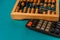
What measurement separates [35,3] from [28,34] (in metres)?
0.21

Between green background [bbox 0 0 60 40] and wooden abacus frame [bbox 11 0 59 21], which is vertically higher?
wooden abacus frame [bbox 11 0 59 21]

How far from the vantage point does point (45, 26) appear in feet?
2.10

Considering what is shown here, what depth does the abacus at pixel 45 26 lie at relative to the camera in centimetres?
61

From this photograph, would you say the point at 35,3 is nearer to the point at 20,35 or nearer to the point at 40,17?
the point at 40,17

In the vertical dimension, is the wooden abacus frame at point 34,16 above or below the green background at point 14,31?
above

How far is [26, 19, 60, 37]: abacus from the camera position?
61cm

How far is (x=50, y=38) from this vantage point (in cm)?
61

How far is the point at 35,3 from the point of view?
0.77 m

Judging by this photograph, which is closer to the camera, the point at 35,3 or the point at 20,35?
the point at 20,35

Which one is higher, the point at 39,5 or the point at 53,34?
the point at 39,5

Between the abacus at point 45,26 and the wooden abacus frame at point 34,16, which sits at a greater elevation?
the wooden abacus frame at point 34,16

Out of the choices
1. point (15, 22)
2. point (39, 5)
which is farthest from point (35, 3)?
point (15, 22)

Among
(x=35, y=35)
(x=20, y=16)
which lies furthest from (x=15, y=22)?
(x=35, y=35)

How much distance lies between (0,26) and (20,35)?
0.42 feet
